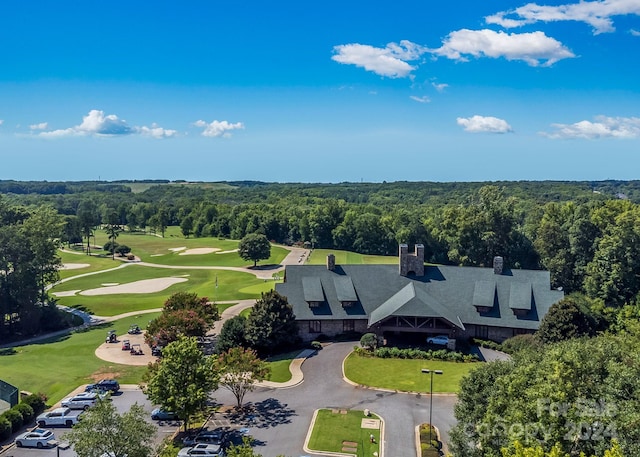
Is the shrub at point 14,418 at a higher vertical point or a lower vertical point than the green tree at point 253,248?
lower

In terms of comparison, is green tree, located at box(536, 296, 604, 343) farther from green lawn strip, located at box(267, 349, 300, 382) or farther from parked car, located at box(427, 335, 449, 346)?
green lawn strip, located at box(267, 349, 300, 382)

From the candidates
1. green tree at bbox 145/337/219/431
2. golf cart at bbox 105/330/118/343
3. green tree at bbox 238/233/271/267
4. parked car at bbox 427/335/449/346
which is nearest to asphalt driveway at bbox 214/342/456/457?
green tree at bbox 145/337/219/431

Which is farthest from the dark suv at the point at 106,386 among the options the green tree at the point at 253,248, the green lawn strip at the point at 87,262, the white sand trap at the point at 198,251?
the white sand trap at the point at 198,251

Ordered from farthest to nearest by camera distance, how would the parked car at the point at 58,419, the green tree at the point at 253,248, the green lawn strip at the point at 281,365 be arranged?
1. the green tree at the point at 253,248
2. the green lawn strip at the point at 281,365
3. the parked car at the point at 58,419

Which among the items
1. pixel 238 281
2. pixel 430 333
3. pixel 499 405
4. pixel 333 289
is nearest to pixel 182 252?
pixel 238 281

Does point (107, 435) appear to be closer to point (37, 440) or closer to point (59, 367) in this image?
point (37, 440)

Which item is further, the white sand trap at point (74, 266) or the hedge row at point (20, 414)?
the white sand trap at point (74, 266)

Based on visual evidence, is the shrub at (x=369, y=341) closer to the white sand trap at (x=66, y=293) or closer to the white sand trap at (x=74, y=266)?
the white sand trap at (x=66, y=293)
